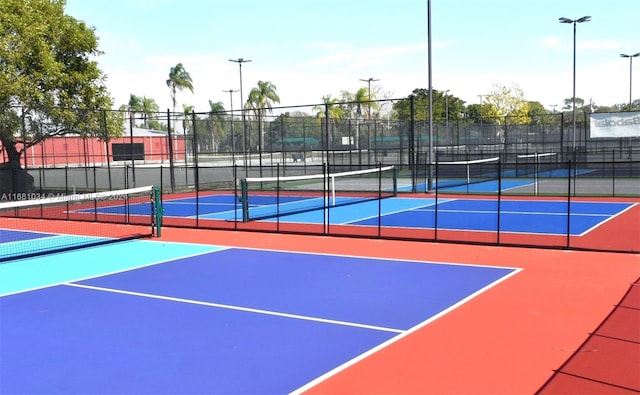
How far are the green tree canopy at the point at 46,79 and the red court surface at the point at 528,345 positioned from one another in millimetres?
24427

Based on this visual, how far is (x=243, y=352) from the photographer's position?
24.6 ft

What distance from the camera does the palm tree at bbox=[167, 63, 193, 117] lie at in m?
89.6

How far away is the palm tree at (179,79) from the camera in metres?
89.6

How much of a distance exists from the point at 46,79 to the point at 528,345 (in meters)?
28.1

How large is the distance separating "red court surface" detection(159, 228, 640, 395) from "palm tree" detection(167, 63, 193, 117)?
3264 inches

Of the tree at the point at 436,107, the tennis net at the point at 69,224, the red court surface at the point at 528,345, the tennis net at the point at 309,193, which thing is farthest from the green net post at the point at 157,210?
the tree at the point at 436,107

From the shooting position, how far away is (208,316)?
920 centimetres

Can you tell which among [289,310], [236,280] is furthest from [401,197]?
[289,310]

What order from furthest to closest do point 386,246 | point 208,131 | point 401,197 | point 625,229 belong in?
1. point 208,131
2. point 401,197
3. point 625,229
4. point 386,246

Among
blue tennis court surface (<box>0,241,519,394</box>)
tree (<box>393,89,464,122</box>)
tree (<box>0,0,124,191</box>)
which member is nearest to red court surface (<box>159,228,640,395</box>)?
blue tennis court surface (<box>0,241,519,394</box>)

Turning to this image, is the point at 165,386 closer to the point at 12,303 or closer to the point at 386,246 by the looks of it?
the point at 12,303

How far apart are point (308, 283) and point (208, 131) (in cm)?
2650

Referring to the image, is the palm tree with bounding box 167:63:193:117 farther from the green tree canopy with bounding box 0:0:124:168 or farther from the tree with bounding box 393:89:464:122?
the green tree canopy with bounding box 0:0:124:168

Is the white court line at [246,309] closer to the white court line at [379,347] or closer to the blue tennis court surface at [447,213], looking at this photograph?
the white court line at [379,347]
